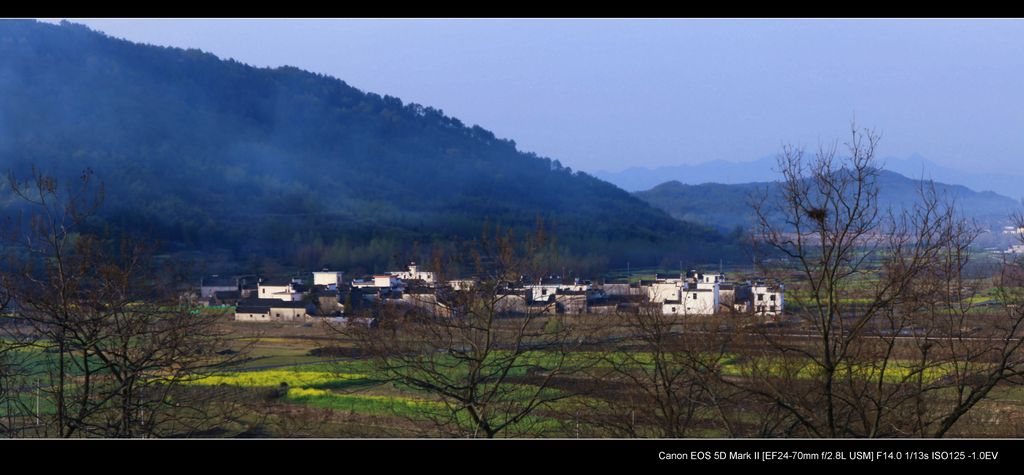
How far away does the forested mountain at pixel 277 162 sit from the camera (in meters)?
37.8

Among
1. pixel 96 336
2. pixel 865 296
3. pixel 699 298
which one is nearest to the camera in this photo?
pixel 96 336

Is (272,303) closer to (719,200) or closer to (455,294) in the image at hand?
(455,294)

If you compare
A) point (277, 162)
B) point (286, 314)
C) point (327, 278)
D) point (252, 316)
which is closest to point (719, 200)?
Answer: point (327, 278)

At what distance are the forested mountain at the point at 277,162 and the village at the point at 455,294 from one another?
719cm

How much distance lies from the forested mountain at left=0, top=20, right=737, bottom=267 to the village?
7.19m

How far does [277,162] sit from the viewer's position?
62.3 metres

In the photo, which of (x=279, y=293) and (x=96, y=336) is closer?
(x=96, y=336)

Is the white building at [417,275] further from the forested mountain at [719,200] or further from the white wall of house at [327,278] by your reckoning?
the white wall of house at [327,278]

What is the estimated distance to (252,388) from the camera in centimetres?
1322

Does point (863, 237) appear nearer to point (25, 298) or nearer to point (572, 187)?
point (25, 298)

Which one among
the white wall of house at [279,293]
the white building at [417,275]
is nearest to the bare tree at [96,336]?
the white building at [417,275]

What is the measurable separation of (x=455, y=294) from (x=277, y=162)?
190 ft

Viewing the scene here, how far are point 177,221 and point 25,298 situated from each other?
3278 cm
